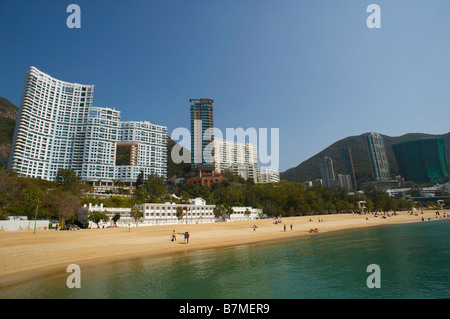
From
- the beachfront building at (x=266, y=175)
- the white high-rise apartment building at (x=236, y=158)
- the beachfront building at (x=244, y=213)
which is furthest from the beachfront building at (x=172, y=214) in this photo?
the beachfront building at (x=266, y=175)

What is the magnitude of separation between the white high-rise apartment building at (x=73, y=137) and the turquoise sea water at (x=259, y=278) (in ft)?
412

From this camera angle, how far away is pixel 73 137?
458 ft

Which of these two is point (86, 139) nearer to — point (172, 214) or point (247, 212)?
point (172, 214)

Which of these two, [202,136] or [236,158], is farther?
[236,158]

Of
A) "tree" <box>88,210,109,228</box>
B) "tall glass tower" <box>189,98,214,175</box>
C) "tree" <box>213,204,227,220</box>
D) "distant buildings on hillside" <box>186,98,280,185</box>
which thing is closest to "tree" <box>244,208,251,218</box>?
"tree" <box>213,204,227,220</box>

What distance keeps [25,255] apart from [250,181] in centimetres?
11810

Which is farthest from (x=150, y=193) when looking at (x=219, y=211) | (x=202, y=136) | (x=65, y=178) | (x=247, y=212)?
(x=202, y=136)

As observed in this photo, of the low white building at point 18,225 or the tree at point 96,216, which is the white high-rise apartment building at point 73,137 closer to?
the tree at point 96,216

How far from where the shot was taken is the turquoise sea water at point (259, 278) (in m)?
13.8

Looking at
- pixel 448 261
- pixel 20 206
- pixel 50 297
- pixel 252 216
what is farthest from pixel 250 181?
pixel 50 297

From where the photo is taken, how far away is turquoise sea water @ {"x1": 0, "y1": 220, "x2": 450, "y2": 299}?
13.8 meters

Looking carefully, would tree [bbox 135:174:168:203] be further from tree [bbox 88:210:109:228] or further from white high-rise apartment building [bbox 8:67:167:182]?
white high-rise apartment building [bbox 8:67:167:182]

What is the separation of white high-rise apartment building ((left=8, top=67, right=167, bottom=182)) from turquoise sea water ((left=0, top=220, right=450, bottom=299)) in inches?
4942

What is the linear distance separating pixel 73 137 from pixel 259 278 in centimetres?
15401
